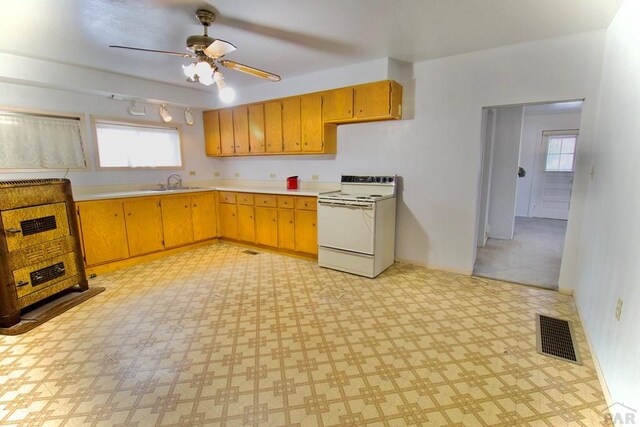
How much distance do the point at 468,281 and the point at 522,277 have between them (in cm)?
71

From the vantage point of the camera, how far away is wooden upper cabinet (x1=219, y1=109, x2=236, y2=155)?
520 centimetres

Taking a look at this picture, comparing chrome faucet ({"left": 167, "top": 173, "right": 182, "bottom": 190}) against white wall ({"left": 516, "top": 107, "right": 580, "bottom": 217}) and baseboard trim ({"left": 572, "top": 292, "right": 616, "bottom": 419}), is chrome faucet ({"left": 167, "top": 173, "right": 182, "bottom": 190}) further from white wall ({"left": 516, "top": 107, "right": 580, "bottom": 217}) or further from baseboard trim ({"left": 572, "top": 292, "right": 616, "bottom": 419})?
white wall ({"left": 516, "top": 107, "right": 580, "bottom": 217})

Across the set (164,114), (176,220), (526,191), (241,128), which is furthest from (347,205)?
(526,191)

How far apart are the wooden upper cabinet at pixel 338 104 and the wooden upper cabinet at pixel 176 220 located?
2578mm

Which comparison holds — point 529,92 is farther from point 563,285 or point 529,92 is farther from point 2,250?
point 2,250

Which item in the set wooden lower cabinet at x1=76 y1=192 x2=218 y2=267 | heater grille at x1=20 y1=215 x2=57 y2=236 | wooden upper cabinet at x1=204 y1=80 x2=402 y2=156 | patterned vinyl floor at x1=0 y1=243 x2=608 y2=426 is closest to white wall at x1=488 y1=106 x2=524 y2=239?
patterned vinyl floor at x1=0 y1=243 x2=608 y2=426

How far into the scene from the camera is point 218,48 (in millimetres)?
2357

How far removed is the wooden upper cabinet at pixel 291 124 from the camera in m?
4.40

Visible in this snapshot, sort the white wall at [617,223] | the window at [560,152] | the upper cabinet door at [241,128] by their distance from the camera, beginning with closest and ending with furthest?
1. the white wall at [617,223]
2. the upper cabinet door at [241,128]
3. the window at [560,152]

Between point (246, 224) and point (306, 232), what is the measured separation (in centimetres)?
120

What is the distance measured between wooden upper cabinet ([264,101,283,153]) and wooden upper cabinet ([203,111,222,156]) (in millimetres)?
1167

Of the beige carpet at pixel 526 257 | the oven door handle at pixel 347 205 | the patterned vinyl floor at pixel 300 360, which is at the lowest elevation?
the patterned vinyl floor at pixel 300 360

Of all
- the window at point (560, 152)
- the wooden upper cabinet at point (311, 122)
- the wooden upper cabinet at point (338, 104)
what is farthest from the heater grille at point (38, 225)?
the window at point (560, 152)

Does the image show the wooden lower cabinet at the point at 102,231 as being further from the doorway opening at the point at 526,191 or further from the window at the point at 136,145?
the doorway opening at the point at 526,191
